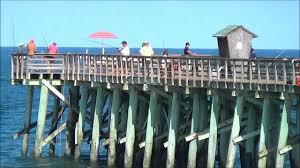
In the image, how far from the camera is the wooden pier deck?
26.7m

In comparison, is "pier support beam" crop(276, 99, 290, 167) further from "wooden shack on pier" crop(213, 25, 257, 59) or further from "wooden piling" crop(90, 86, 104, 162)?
"wooden piling" crop(90, 86, 104, 162)

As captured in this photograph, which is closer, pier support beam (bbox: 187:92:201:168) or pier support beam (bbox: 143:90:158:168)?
pier support beam (bbox: 187:92:201:168)

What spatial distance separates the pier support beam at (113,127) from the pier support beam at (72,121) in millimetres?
3054

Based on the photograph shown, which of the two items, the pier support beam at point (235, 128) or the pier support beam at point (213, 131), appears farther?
the pier support beam at point (213, 131)

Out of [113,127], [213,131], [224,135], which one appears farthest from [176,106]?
[113,127]

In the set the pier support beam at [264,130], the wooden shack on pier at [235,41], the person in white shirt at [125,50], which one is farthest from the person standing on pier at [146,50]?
the pier support beam at [264,130]

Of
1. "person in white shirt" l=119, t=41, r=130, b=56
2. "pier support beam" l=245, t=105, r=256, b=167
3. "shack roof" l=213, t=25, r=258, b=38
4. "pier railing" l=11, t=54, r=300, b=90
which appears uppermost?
"shack roof" l=213, t=25, r=258, b=38

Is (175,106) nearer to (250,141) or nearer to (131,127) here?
(131,127)

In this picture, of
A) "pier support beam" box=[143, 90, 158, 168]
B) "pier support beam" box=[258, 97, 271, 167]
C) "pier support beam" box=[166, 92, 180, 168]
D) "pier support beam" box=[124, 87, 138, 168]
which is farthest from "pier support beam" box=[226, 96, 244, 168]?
"pier support beam" box=[124, 87, 138, 168]

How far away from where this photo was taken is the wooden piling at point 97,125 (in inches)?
1300

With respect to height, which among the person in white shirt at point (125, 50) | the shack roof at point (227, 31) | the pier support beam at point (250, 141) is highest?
the shack roof at point (227, 31)

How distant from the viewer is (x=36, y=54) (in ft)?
113

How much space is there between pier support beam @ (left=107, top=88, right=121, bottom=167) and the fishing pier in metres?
0.04

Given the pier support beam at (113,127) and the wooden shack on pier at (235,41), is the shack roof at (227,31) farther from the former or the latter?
the pier support beam at (113,127)
